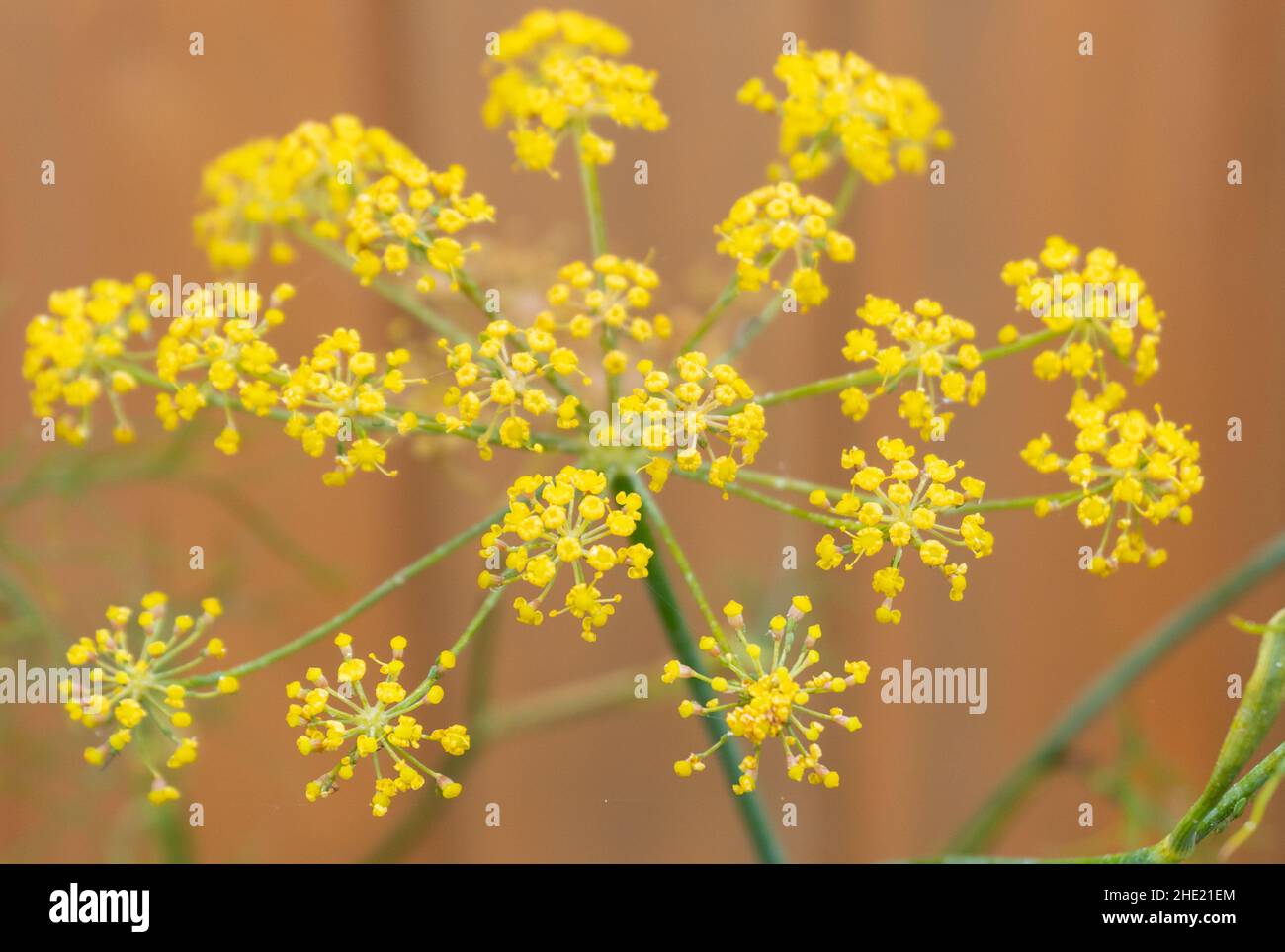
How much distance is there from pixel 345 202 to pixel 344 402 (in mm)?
171

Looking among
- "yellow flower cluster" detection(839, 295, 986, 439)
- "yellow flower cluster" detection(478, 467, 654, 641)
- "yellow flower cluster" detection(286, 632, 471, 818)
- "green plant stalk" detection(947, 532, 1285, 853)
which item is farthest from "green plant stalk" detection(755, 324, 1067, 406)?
"green plant stalk" detection(947, 532, 1285, 853)

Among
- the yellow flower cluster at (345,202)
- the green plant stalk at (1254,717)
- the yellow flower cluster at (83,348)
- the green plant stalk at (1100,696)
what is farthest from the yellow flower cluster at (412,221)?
the green plant stalk at (1100,696)

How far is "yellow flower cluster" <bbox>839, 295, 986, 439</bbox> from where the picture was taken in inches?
22.7

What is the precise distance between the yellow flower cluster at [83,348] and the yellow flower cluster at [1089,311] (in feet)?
1.60

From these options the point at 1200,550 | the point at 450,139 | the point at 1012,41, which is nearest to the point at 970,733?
the point at 1200,550

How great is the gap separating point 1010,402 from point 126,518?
88 centimetres

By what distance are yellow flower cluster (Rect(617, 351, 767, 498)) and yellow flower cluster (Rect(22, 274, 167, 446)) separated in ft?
0.97

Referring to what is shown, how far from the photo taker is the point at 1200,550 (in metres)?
1.14

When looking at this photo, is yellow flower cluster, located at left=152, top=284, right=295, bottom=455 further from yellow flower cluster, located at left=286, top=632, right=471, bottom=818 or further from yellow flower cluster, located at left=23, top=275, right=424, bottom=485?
yellow flower cluster, located at left=286, top=632, right=471, bottom=818

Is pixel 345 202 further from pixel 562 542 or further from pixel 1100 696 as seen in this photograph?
pixel 1100 696

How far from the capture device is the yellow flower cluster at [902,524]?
543mm
